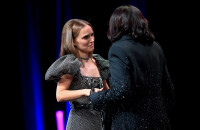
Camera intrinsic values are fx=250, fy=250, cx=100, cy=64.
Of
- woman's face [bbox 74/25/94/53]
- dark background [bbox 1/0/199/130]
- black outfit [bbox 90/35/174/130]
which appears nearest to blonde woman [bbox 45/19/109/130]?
woman's face [bbox 74/25/94/53]

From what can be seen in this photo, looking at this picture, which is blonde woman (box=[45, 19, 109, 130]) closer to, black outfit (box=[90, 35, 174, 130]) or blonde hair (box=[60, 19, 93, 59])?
blonde hair (box=[60, 19, 93, 59])

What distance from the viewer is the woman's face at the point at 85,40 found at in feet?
5.66

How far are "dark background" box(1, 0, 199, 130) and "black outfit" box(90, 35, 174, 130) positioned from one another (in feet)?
5.10

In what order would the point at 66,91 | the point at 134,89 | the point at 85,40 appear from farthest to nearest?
the point at 85,40 → the point at 66,91 → the point at 134,89

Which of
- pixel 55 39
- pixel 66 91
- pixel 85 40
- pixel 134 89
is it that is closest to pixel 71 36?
pixel 85 40

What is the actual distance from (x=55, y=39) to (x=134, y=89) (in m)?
1.75

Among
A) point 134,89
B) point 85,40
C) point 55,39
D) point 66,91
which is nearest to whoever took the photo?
point 134,89

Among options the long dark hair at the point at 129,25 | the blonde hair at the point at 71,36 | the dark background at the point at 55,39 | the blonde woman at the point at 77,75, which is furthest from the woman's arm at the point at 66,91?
the dark background at the point at 55,39

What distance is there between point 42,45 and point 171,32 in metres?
1.50

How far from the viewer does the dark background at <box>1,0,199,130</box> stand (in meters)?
2.66

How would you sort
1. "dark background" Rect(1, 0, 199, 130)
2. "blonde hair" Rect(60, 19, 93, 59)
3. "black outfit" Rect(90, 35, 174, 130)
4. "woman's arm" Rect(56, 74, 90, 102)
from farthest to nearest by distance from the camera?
"dark background" Rect(1, 0, 199, 130) → "blonde hair" Rect(60, 19, 93, 59) → "woman's arm" Rect(56, 74, 90, 102) → "black outfit" Rect(90, 35, 174, 130)

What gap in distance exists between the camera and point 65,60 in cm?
163

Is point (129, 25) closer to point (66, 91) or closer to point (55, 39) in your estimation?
point (66, 91)

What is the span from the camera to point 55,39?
2875 millimetres
